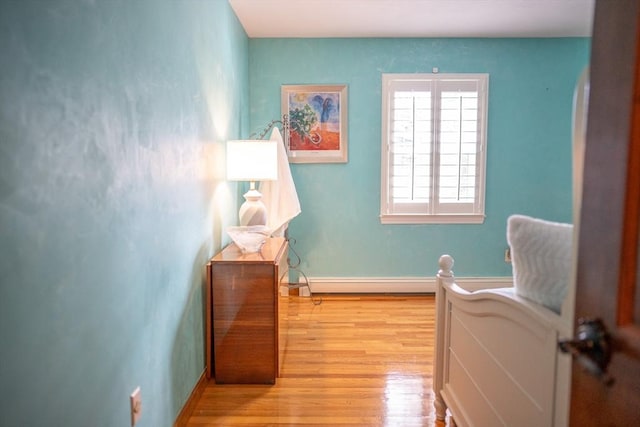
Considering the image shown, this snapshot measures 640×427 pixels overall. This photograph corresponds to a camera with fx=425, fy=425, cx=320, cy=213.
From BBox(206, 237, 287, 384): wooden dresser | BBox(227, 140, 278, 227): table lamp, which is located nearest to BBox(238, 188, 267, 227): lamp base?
BBox(227, 140, 278, 227): table lamp

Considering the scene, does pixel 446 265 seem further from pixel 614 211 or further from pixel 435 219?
pixel 435 219

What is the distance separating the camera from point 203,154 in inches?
94.4

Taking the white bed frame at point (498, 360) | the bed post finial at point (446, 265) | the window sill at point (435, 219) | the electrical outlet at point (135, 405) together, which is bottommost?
the electrical outlet at point (135, 405)

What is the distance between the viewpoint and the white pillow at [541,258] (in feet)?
3.50

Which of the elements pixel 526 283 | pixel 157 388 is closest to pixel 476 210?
pixel 526 283

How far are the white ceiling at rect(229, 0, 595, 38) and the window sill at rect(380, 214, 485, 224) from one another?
1.65 meters

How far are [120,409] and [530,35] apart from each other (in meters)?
4.21

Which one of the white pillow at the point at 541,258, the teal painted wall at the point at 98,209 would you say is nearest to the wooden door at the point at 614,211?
the white pillow at the point at 541,258

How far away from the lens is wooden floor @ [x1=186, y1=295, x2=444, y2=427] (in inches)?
83.0

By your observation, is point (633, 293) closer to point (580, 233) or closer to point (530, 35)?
point (580, 233)

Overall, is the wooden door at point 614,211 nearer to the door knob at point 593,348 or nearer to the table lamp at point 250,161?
the door knob at point 593,348

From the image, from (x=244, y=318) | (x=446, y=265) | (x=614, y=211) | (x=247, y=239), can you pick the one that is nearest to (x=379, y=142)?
(x=247, y=239)

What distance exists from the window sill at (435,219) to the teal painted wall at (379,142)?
5 cm

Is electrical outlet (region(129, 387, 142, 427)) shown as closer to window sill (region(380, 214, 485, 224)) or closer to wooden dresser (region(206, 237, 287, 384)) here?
wooden dresser (region(206, 237, 287, 384))
